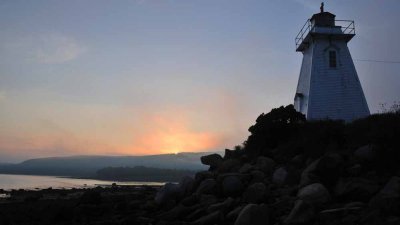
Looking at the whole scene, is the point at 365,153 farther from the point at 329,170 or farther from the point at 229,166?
the point at 229,166

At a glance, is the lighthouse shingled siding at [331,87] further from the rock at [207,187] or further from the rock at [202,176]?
the rock at [207,187]

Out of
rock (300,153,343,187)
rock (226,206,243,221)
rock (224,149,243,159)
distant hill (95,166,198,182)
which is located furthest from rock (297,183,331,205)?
distant hill (95,166,198,182)

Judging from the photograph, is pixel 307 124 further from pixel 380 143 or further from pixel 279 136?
pixel 380 143

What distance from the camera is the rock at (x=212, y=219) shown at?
13.2 metres

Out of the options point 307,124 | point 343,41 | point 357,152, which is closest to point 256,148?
point 307,124

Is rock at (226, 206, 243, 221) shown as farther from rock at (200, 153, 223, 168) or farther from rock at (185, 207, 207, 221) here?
rock at (200, 153, 223, 168)

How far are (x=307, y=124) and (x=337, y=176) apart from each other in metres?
8.12

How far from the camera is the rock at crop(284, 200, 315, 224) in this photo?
433 inches

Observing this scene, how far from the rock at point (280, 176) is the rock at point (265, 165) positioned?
1360 millimetres

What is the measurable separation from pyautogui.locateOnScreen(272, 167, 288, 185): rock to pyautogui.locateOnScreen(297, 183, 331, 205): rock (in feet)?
9.54

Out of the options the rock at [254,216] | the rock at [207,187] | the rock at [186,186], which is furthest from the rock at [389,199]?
the rock at [186,186]

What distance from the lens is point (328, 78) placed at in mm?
27609

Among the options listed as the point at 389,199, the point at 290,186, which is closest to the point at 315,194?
the point at 389,199

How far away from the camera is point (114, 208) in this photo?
824 inches
